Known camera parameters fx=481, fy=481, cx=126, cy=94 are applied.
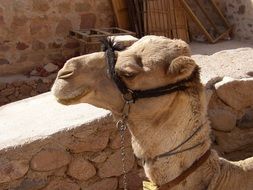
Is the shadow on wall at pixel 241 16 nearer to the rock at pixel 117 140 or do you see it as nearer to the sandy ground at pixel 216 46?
the sandy ground at pixel 216 46

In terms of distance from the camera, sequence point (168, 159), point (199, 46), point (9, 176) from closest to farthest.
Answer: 1. point (168, 159)
2. point (9, 176)
3. point (199, 46)

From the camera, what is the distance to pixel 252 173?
99.7 inches

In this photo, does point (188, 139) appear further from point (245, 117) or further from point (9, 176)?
point (245, 117)

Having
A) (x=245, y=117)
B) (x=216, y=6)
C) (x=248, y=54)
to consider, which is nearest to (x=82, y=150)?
(x=245, y=117)

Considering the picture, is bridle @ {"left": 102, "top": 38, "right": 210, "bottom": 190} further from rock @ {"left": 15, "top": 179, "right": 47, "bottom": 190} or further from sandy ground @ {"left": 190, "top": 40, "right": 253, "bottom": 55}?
sandy ground @ {"left": 190, "top": 40, "right": 253, "bottom": 55}

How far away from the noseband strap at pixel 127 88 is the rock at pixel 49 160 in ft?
5.11

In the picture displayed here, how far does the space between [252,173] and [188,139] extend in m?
0.45

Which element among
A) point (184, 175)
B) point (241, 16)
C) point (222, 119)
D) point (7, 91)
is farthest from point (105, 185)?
point (241, 16)

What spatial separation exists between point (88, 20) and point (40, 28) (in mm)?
929

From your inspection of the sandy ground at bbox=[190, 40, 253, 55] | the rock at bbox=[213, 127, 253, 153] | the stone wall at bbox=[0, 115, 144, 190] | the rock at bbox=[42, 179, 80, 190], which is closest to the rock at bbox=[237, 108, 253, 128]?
the rock at bbox=[213, 127, 253, 153]

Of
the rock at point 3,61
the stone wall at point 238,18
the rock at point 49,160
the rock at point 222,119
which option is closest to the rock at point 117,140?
the rock at point 49,160

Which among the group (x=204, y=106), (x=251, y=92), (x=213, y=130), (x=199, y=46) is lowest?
(x=199, y=46)

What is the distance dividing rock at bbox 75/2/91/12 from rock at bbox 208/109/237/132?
181 inches

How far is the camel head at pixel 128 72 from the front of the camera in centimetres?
231
